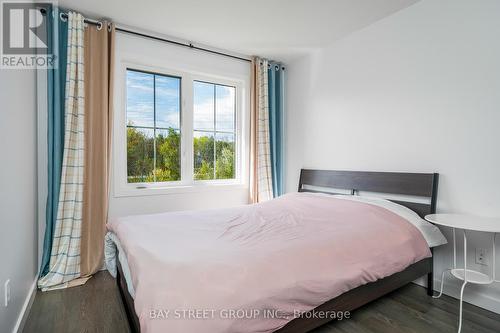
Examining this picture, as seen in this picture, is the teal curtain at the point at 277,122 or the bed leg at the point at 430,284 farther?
the teal curtain at the point at 277,122

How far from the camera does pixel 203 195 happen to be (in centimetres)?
329

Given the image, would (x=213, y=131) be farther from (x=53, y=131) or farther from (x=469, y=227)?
(x=469, y=227)

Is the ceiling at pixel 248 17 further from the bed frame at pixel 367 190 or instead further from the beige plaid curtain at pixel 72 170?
the bed frame at pixel 367 190

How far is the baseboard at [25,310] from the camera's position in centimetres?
167

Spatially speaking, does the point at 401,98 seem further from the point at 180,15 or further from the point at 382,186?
the point at 180,15

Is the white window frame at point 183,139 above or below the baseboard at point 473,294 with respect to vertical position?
above

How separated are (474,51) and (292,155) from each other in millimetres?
2205

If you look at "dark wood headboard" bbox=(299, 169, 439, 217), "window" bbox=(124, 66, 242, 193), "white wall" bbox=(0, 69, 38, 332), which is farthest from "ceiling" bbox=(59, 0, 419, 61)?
"dark wood headboard" bbox=(299, 169, 439, 217)

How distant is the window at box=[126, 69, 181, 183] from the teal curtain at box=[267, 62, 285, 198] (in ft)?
4.17

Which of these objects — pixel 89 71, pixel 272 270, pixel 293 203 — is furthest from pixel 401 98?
pixel 89 71


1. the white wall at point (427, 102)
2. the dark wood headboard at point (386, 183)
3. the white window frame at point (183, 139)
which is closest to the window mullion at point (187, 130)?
the white window frame at point (183, 139)

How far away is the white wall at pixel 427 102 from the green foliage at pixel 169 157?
129 cm

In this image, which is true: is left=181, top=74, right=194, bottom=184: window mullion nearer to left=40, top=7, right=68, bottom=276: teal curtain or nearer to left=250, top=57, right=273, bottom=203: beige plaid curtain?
left=250, top=57, right=273, bottom=203: beige plaid curtain

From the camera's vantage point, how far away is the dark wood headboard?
2.21 m
